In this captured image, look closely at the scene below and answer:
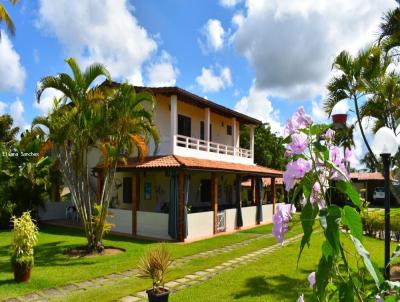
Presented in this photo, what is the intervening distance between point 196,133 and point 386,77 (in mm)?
11567

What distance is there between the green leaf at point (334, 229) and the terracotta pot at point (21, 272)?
26.4ft

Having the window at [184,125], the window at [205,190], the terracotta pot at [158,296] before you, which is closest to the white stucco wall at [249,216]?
the window at [205,190]

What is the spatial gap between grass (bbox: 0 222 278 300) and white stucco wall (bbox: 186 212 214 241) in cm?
62

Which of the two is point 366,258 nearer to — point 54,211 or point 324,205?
point 324,205

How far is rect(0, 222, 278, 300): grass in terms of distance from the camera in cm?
817

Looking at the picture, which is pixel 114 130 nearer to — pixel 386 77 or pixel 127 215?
pixel 127 215

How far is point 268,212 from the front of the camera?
22047 millimetres

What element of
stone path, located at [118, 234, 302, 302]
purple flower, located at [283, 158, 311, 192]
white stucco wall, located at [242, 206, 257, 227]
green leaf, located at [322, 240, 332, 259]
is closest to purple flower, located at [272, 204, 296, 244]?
purple flower, located at [283, 158, 311, 192]

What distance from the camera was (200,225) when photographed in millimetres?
15125

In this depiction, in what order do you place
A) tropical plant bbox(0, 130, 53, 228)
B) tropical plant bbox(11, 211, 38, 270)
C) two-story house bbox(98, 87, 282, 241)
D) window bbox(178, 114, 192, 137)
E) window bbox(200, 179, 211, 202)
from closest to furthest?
tropical plant bbox(11, 211, 38, 270) < two-story house bbox(98, 87, 282, 241) < tropical plant bbox(0, 130, 53, 228) < window bbox(178, 114, 192, 137) < window bbox(200, 179, 211, 202)

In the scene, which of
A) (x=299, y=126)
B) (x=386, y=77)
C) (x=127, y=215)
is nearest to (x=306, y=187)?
(x=299, y=126)

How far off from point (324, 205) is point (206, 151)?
16.1 metres

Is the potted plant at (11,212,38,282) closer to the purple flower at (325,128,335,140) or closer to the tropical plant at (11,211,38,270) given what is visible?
the tropical plant at (11,211,38,270)

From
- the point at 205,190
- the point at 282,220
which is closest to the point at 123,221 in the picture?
the point at 205,190
